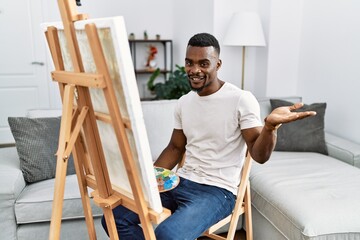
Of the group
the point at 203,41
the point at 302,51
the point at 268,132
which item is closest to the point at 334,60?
the point at 302,51

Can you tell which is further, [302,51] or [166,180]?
[302,51]

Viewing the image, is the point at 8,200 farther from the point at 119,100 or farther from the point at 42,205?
the point at 119,100

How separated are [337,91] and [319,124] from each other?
486mm

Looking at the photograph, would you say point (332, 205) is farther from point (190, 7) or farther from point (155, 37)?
point (155, 37)

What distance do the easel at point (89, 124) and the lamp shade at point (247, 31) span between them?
2.17 meters

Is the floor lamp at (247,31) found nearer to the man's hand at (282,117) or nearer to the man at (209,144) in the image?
the man at (209,144)

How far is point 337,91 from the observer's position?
2.79 m

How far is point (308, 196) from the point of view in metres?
1.73

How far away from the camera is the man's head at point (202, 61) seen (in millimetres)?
1547

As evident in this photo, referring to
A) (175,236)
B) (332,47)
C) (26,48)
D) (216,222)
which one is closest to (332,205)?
(216,222)

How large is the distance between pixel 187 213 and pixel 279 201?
63cm

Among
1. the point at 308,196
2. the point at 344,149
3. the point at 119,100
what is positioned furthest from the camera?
the point at 344,149

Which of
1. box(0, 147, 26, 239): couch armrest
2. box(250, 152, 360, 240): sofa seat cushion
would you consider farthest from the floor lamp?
box(0, 147, 26, 239): couch armrest

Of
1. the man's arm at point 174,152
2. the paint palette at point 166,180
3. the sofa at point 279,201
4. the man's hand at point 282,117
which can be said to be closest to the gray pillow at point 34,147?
the sofa at point 279,201
